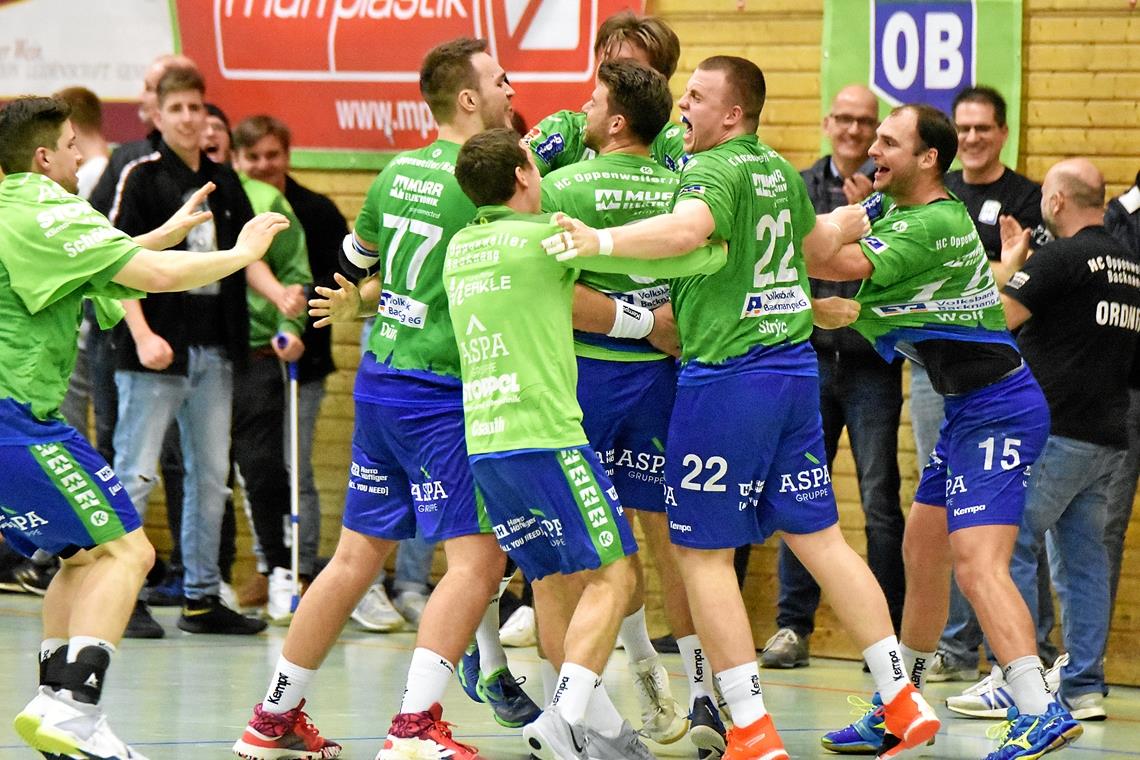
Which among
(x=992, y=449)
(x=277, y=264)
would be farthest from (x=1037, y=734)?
(x=277, y=264)

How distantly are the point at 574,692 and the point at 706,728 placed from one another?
807 mm

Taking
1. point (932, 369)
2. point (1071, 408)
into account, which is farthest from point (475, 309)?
point (1071, 408)

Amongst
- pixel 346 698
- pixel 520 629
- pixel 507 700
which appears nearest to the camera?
pixel 507 700

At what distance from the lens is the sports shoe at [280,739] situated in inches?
218

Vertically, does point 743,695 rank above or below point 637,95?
below

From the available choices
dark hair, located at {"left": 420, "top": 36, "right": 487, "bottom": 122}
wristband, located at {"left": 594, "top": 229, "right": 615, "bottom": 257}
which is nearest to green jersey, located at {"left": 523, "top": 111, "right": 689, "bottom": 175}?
dark hair, located at {"left": 420, "top": 36, "right": 487, "bottom": 122}

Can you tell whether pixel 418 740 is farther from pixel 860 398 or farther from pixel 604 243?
pixel 860 398

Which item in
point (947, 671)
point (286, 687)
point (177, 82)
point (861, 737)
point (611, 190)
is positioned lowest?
point (947, 671)

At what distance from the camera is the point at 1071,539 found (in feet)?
23.2

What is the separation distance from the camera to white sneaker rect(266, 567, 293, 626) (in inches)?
344

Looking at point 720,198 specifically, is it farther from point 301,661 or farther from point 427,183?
point 301,661

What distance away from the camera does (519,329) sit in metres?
5.06

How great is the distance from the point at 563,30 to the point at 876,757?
4.16 metres

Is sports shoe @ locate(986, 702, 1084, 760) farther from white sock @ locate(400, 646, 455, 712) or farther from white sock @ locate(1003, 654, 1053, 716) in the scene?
white sock @ locate(400, 646, 455, 712)
